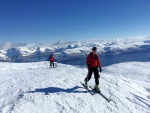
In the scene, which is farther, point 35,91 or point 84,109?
point 35,91

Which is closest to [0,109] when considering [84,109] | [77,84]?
[84,109]

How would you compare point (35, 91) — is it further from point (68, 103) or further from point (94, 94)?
point (94, 94)

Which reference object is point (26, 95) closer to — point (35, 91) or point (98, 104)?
point (35, 91)

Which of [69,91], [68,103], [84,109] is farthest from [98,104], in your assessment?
[69,91]

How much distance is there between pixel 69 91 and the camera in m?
10.8

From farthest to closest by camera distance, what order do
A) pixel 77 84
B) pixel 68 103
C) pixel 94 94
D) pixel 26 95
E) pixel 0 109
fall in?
pixel 77 84 → pixel 94 94 → pixel 26 95 → pixel 68 103 → pixel 0 109

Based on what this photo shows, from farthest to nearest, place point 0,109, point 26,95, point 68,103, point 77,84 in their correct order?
point 77,84 → point 26,95 → point 68,103 → point 0,109

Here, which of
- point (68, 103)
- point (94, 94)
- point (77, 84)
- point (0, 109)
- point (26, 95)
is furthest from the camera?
point (77, 84)

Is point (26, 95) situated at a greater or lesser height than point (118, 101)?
greater

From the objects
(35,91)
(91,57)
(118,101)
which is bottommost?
(118,101)

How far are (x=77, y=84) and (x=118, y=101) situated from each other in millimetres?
3818

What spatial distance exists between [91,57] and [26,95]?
4.87 metres

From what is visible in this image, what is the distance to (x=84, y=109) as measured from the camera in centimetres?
843

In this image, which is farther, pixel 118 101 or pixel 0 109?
pixel 118 101
